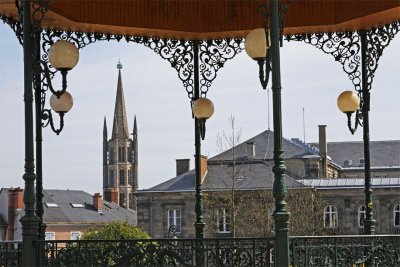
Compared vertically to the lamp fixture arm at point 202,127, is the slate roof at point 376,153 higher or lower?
higher

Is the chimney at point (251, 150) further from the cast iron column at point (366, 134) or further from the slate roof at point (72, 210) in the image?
the cast iron column at point (366, 134)

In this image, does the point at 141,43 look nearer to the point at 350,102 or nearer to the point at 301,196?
the point at 350,102

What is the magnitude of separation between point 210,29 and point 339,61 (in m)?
2.01

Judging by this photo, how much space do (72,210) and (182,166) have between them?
19.9 meters

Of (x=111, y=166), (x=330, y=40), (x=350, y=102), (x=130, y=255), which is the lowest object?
(x=130, y=255)

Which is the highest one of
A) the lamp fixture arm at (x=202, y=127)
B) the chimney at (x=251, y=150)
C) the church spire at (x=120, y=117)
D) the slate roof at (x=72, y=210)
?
the church spire at (x=120, y=117)

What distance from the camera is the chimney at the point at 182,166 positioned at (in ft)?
223

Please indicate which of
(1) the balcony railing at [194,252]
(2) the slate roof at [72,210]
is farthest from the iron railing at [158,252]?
(2) the slate roof at [72,210]

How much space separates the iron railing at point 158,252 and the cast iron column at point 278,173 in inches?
26.9

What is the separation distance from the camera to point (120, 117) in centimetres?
15550

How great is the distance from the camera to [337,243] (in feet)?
32.3

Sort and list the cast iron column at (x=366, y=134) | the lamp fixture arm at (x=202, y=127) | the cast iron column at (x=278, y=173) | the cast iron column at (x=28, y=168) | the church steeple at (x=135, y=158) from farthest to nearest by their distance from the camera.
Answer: the church steeple at (x=135, y=158) → the lamp fixture arm at (x=202, y=127) → the cast iron column at (x=366, y=134) → the cast iron column at (x=28, y=168) → the cast iron column at (x=278, y=173)

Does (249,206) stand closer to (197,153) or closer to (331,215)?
(331,215)

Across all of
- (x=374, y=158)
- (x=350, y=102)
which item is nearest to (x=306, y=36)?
(x=350, y=102)
